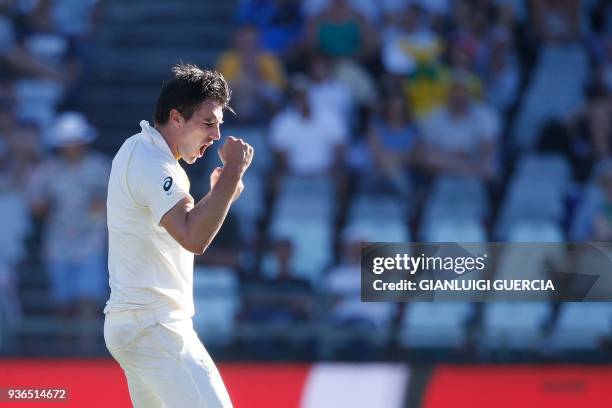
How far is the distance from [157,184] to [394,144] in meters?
5.85

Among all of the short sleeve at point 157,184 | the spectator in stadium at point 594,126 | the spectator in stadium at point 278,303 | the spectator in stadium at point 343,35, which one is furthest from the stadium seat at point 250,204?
the short sleeve at point 157,184

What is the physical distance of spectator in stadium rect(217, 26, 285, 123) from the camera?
10.1 m

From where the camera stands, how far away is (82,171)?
9.45m

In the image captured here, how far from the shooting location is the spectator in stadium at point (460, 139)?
9688 mm

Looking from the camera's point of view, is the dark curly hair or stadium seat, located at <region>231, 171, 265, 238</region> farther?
stadium seat, located at <region>231, 171, 265, 238</region>

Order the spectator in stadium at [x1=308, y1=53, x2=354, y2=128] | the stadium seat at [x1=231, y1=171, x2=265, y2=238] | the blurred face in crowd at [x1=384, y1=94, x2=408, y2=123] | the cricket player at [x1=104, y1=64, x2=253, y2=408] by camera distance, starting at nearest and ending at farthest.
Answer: the cricket player at [x1=104, y1=64, x2=253, y2=408] < the stadium seat at [x1=231, y1=171, x2=265, y2=238] < the blurred face in crowd at [x1=384, y1=94, x2=408, y2=123] < the spectator in stadium at [x1=308, y1=53, x2=354, y2=128]

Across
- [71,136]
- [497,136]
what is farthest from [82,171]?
[497,136]

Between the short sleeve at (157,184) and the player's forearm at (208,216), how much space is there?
0.43 feet

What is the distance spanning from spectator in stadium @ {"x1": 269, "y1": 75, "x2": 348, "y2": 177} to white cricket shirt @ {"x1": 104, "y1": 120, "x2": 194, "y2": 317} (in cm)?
556

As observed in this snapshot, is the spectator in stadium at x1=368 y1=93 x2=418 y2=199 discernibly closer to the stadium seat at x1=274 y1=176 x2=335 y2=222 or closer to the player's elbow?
the stadium seat at x1=274 y1=176 x2=335 y2=222

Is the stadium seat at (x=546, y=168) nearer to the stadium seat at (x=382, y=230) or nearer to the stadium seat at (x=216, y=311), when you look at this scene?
the stadium seat at (x=382, y=230)

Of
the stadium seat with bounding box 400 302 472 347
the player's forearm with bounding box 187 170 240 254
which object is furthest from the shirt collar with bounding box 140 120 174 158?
the stadium seat with bounding box 400 302 472 347

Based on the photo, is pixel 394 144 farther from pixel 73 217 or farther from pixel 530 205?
pixel 73 217

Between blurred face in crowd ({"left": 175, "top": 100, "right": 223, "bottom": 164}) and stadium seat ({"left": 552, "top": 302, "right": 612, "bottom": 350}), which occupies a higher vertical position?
blurred face in crowd ({"left": 175, "top": 100, "right": 223, "bottom": 164})
